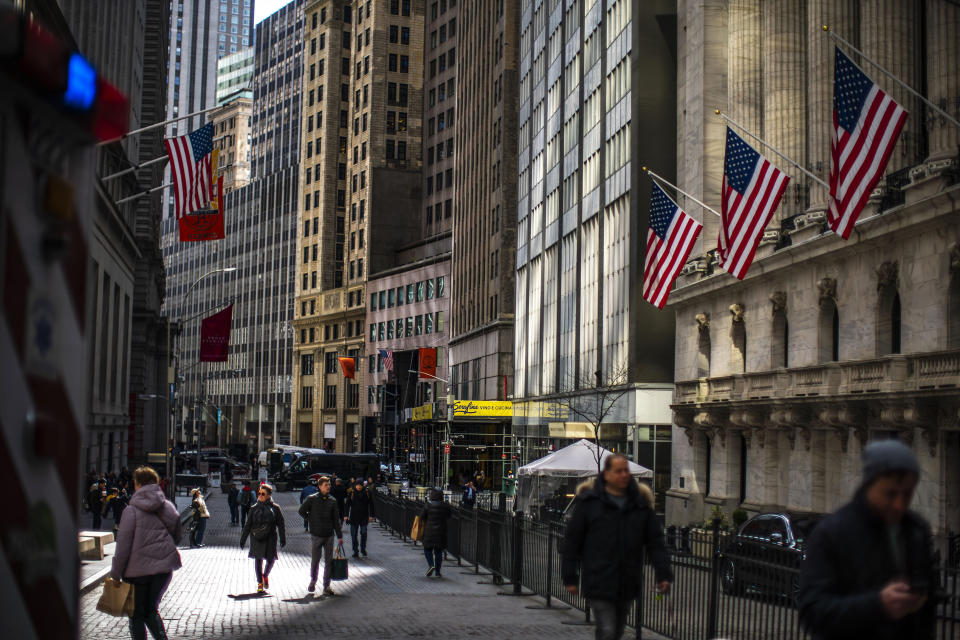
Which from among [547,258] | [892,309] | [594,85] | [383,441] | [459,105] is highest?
[459,105]

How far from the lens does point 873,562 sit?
188 inches

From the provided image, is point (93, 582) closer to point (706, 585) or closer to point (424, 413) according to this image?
point (706, 585)

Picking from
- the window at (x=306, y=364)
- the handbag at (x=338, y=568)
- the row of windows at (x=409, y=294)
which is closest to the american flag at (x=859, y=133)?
the handbag at (x=338, y=568)

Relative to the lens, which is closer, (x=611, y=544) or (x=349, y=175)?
(x=611, y=544)

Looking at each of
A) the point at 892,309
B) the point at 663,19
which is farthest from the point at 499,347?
the point at 892,309

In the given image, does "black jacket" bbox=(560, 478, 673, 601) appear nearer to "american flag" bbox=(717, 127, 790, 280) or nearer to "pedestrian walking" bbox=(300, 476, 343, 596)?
"pedestrian walking" bbox=(300, 476, 343, 596)

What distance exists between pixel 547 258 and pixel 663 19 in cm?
2042

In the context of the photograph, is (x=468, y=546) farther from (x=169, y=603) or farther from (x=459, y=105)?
(x=459, y=105)

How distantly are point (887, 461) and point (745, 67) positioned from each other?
4098 cm

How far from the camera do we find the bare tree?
53344 millimetres

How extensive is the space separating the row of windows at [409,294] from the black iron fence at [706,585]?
306ft

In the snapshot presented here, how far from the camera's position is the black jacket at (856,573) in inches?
186

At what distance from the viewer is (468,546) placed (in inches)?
1031

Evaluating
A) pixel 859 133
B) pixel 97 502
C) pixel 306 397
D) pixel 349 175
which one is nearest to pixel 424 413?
pixel 97 502
